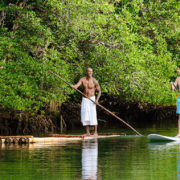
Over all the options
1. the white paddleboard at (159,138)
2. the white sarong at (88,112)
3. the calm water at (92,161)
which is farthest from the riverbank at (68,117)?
the calm water at (92,161)

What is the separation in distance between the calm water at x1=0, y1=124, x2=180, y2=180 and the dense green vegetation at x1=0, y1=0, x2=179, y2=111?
4.87 m

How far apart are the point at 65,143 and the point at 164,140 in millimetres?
2203

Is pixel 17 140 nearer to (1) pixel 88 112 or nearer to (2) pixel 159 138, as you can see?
(1) pixel 88 112

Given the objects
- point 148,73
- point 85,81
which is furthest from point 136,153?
point 148,73

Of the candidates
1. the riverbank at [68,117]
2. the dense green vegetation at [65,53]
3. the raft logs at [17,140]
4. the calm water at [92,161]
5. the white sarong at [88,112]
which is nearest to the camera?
the calm water at [92,161]

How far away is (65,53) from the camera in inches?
742

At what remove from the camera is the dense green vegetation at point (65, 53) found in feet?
57.3

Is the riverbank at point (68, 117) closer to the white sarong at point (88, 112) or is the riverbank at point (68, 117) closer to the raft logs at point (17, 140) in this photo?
the white sarong at point (88, 112)

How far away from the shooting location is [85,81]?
48.8ft

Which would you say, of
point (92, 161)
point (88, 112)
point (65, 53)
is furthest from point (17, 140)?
point (65, 53)

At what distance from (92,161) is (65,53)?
9.66m

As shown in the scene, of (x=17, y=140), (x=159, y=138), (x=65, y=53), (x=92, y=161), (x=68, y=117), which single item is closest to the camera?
(x=92, y=161)

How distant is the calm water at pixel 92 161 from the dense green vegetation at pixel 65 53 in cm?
487

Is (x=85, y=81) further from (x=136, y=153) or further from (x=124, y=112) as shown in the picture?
(x=124, y=112)
